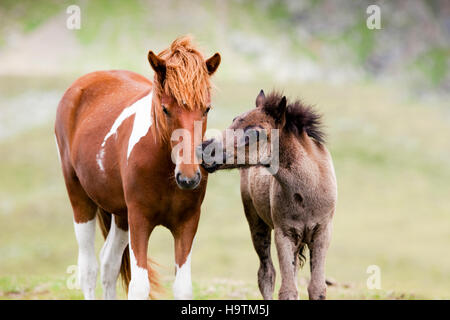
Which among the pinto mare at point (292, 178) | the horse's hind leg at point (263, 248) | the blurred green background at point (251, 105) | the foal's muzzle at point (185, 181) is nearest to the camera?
the foal's muzzle at point (185, 181)

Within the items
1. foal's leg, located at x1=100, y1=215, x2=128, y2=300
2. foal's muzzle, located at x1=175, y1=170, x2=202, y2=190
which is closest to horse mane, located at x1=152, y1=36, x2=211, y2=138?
foal's muzzle, located at x1=175, y1=170, x2=202, y2=190

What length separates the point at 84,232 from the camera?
8.15 meters

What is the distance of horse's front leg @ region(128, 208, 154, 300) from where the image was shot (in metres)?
6.41

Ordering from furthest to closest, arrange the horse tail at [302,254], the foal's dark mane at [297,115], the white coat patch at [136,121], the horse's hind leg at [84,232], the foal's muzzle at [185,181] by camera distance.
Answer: the horse's hind leg at [84,232] < the horse tail at [302,254] < the foal's dark mane at [297,115] < the white coat patch at [136,121] < the foal's muzzle at [185,181]

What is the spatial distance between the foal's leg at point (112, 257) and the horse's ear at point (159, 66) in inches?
102

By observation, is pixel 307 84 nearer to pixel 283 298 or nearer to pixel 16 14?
pixel 16 14

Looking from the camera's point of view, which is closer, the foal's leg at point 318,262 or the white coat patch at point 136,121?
the white coat patch at point 136,121

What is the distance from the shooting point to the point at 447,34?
222ft

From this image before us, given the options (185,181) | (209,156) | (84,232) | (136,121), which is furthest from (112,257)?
(185,181)

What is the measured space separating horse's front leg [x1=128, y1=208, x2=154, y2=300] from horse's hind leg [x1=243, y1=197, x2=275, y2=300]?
85.2 inches

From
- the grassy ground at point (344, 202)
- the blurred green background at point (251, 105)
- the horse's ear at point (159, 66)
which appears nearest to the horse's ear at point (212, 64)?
the blurred green background at point (251, 105)

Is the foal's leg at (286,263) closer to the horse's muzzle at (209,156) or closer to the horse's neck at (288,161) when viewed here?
the horse's neck at (288,161)

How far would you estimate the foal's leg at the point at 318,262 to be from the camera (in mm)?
6855

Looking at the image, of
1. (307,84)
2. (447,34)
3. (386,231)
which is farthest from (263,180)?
(447,34)
